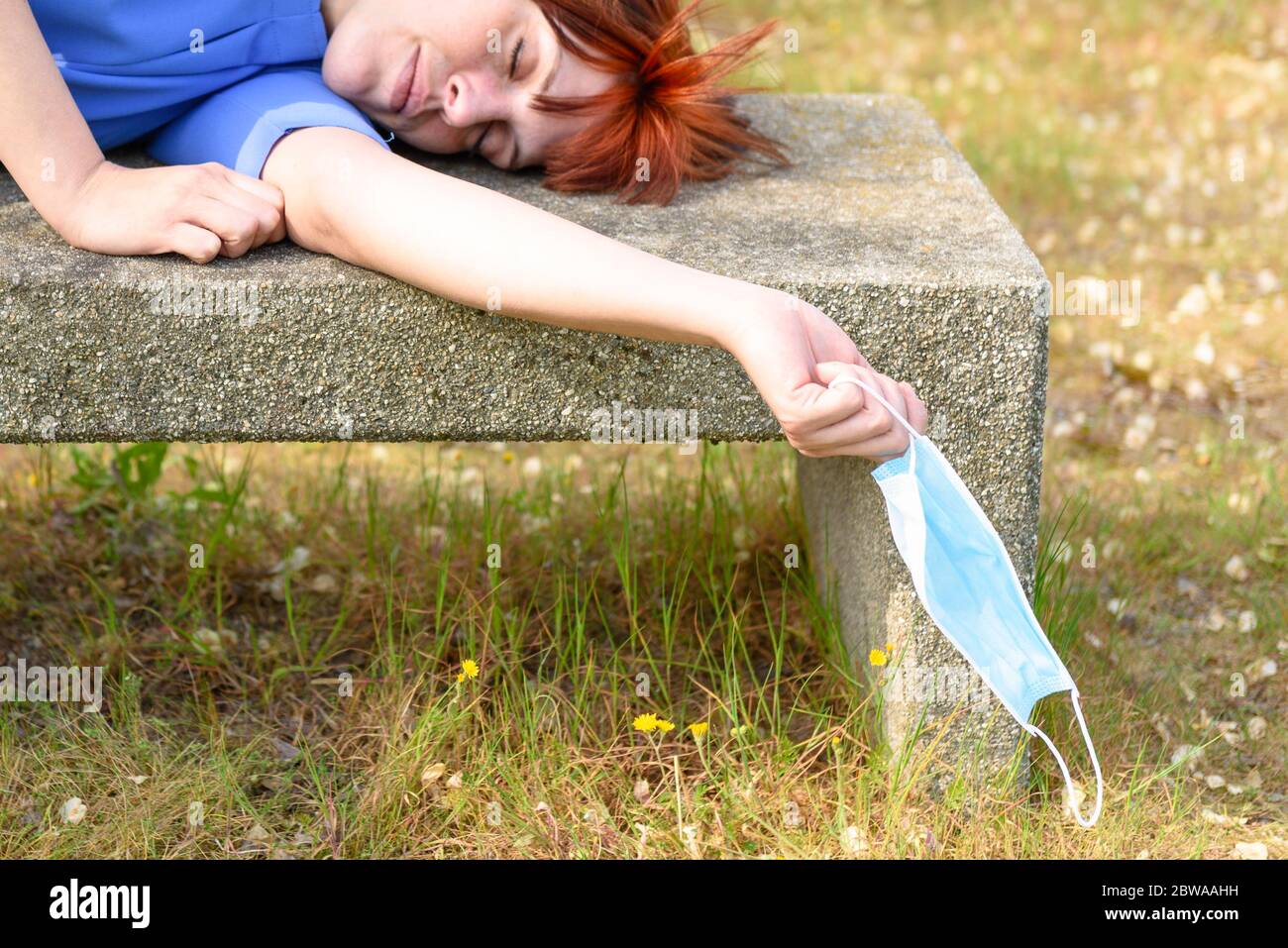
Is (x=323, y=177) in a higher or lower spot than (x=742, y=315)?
higher

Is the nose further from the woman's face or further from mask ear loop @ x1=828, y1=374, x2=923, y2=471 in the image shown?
mask ear loop @ x1=828, y1=374, x2=923, y2=471

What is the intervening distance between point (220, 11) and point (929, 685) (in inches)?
61.9

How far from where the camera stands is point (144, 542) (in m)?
2.70

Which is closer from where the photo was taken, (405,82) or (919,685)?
(919,685)

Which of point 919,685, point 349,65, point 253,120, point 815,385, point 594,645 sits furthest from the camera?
point 594,645

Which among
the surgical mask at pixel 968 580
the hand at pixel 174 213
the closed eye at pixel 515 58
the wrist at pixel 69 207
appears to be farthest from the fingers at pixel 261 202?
the surgical mask at pixel 968 580

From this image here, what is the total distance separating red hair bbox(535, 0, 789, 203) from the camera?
2.19m

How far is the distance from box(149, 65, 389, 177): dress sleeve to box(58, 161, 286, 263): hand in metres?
0.12

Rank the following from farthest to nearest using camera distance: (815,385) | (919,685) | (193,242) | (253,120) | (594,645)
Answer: (594,645), (253,120), (919,685), (193,242), (815,385)

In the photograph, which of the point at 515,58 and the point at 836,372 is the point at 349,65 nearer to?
the point at 515,58

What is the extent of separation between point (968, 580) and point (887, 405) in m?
0.29

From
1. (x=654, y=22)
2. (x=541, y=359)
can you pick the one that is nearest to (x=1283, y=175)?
(x=654, y=22)

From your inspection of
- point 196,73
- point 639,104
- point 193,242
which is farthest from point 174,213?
point 639,104

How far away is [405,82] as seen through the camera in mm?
2160
